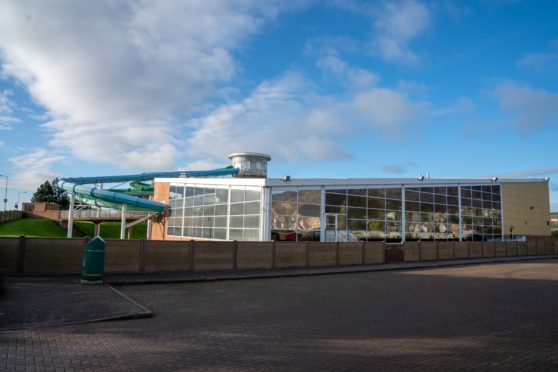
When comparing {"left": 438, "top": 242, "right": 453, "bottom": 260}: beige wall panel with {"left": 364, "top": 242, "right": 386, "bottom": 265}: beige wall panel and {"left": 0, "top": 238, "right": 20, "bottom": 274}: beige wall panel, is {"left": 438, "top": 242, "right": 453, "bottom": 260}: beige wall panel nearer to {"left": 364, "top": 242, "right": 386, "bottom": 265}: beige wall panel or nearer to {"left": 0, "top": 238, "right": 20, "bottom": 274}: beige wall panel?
{"left": 364, "top": 242, "right": 386, "bottom": 265}: beige wall panel

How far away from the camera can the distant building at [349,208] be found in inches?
1141

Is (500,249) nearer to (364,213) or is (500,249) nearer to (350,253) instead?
(364,213)

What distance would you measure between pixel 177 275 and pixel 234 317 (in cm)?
879

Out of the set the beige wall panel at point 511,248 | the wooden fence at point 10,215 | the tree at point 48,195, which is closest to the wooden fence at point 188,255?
the beige wall panel at point 511,248

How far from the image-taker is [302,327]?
9203 millimetres

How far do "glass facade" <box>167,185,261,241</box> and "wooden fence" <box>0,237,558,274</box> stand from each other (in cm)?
543

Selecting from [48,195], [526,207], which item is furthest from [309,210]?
[48,195]

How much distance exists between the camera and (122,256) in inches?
709

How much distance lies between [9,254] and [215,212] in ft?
56.1

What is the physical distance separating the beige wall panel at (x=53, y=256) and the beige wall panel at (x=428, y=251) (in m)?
23.1

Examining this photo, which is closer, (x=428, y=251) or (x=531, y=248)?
(x=428, y=251)

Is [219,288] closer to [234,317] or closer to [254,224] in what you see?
[234,317]

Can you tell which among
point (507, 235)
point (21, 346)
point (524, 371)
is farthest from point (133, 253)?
point (507, 235)

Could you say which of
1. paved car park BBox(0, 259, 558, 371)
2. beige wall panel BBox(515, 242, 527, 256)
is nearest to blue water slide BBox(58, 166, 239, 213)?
paved car park BBox(0, 259, 558, 371)
